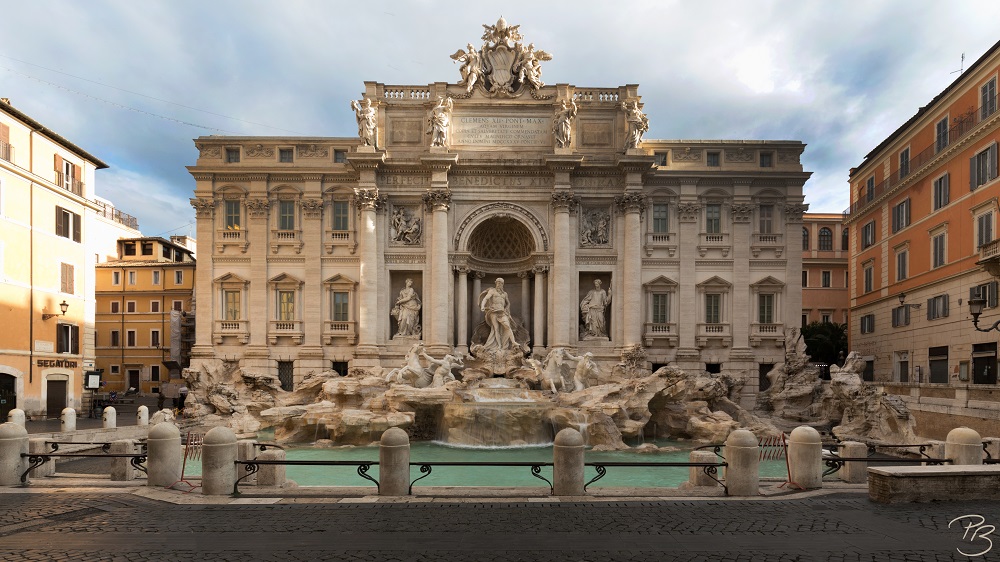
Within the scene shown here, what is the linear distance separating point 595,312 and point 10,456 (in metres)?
24.2

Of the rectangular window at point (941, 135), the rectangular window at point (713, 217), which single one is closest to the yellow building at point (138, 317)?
the rectangular window at point (713, 217)

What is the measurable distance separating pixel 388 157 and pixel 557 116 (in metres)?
9.13

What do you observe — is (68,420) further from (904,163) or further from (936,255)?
(904,163)

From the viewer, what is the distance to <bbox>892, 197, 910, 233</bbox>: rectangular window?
3219 centimetres

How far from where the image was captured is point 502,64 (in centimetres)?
3095

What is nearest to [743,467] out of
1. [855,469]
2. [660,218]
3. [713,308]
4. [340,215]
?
[855,469]

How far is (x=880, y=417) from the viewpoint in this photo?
22203 mm

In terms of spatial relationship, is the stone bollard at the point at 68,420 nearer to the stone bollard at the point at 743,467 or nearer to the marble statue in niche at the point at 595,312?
the stone bollard at the point at 743,467

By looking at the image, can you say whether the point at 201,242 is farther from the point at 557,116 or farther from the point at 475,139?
the point at 557,116

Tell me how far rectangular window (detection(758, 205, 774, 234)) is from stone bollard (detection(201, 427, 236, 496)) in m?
29.2

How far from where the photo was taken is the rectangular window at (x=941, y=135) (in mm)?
28469

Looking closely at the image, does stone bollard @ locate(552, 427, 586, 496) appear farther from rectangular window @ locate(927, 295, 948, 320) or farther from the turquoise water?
rectangular window @ locate(927, 295, 948, 320)

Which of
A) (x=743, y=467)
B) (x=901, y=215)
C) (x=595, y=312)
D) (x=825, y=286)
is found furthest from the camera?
(x=825, y=286)

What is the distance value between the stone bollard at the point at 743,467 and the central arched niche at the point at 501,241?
21428 millimetres
